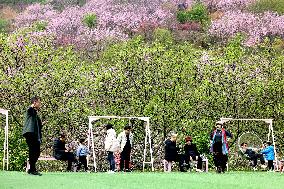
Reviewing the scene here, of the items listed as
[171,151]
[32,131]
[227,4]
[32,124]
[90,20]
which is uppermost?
[227,4]

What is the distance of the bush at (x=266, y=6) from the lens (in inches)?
3482

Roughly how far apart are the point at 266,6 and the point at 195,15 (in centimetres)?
1057

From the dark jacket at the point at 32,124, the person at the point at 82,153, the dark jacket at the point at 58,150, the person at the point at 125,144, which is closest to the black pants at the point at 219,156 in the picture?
the person at the point at 125,144

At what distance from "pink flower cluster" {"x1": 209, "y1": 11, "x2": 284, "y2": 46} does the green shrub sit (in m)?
19.2

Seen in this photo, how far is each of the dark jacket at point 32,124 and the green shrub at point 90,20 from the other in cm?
7412

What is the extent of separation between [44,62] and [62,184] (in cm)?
2202

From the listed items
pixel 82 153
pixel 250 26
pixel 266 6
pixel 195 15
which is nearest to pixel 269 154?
pixel 82 153

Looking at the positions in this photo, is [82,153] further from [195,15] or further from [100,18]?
[195,15]

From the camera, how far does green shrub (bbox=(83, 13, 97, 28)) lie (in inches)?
3533

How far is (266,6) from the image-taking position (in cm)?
8994

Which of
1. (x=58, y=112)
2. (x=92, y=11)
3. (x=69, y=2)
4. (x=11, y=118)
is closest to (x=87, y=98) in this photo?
(x=58, y=112)

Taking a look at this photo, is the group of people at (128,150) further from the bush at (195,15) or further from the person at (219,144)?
the bush at (195,15)

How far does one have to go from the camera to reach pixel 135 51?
35.9 m

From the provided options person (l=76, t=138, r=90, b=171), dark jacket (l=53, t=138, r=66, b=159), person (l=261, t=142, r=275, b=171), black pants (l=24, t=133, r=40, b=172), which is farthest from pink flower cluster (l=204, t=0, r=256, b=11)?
black pants (l=24, t=133, r=40, b=172)
